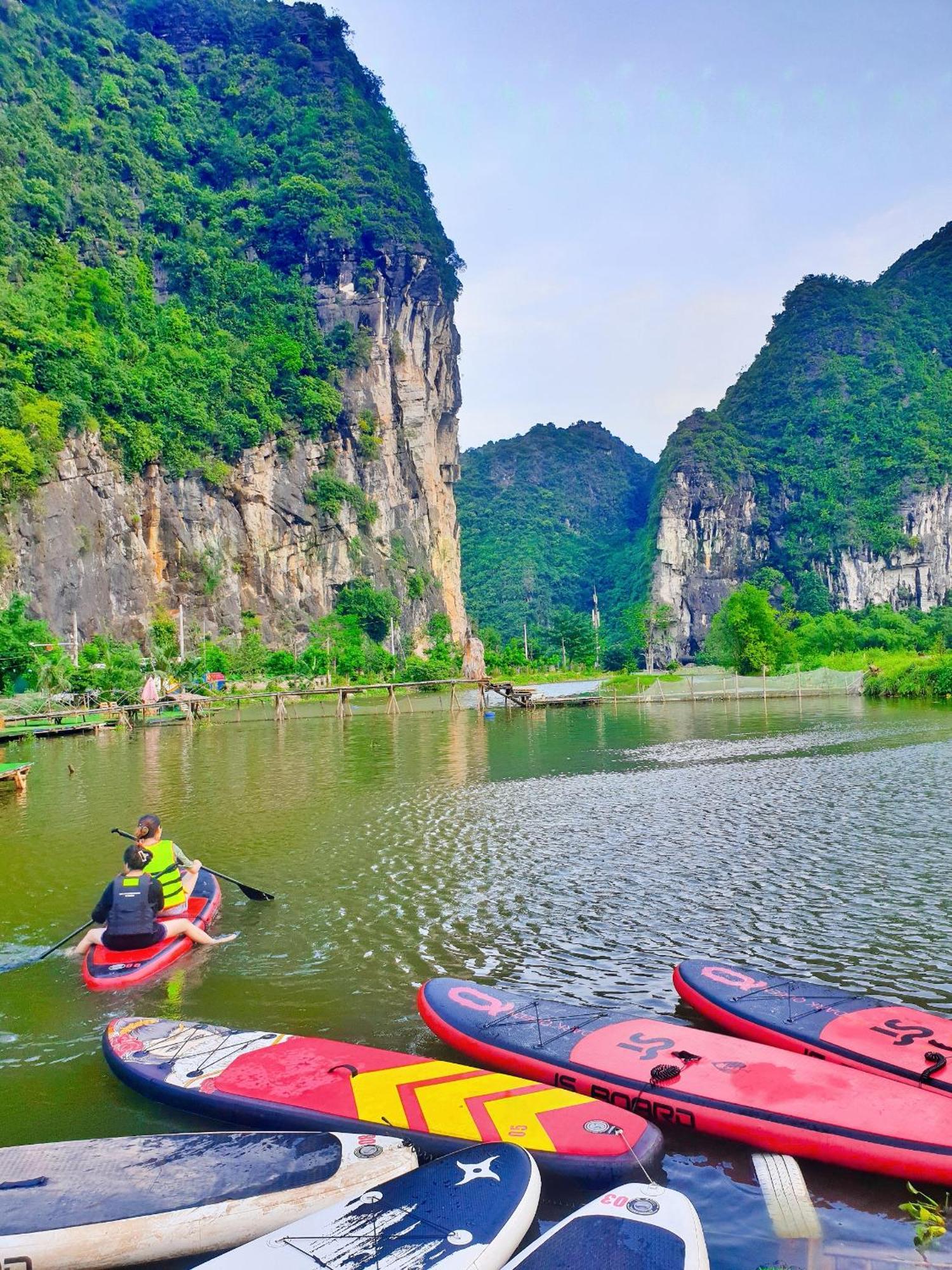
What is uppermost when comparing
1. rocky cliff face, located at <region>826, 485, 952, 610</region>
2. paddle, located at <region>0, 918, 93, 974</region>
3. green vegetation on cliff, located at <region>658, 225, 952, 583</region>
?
green vegetation on cliff, located at <region>658, 225, 952, 583</region>

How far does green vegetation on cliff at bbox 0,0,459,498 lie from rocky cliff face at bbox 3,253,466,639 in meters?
1.94

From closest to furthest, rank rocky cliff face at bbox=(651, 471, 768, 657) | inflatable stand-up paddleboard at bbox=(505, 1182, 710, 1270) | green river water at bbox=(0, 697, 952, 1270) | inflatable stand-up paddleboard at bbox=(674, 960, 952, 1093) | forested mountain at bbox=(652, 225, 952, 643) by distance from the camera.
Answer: inflatable stand-up paddleboard at bbox=(505, 1182, 710, 1270)
inflatable stand-up paddleboard at bbox=(674, 960, 952, 1093)
green river water at bbox=(0, 697, 952, 1270)
forested mountain at bbox=(652, 225, 952, 643)
rocky cliff face at bbox=(651, 471, 768, 657)

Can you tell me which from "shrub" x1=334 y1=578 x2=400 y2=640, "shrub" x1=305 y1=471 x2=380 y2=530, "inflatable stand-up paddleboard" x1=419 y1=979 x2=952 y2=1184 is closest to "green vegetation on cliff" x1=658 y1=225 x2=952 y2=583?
"shrub" x1=305 y1=471 x2=380 y2=530

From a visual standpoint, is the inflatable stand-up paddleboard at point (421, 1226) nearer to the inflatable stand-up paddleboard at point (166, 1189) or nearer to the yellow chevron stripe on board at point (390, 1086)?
the inflatable stand-up paddleboard at point (166, 1189)

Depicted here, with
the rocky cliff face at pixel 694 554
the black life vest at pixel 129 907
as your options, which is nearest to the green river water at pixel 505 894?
the black life vest at pixel 129 907

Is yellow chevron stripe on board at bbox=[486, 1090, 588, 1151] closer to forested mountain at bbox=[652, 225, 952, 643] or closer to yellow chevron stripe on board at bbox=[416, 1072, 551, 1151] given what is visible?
yellow chevron stripe on board at bbox=[416, 1072, 551, 1151]

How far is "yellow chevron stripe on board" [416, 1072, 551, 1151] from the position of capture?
4188mm

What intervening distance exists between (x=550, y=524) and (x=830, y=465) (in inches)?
1990

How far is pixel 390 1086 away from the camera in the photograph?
475 centimetres

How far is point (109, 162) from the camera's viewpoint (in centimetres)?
6962

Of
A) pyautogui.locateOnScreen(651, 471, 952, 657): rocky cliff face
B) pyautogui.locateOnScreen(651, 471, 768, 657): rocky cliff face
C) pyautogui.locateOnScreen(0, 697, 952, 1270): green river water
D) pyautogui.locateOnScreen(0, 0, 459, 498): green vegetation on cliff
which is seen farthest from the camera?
pyautogui.locateOnScreen(651, 471, 768, 657): rocky cliff face

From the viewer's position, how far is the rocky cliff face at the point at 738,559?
107 m

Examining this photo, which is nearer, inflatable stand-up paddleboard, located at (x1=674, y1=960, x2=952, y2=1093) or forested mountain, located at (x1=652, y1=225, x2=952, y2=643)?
inflatable stand-up paddleboard, located at (x1=674, y1=960, x2=952, y2=1093)

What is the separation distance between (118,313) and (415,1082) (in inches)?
2648
